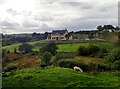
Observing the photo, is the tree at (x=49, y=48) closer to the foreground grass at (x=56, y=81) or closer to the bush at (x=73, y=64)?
the bush at (x=73, y=64)

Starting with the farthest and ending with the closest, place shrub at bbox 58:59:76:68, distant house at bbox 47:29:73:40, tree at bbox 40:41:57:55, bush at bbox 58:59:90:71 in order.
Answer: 1. distant house at bbox 47:29:73:40
2. tree at bbox 40:41:57:55
3. shrub at bbox 58:59:76:68
4. bush at bbox 58:59:90:71

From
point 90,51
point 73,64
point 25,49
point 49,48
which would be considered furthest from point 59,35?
point 73,64

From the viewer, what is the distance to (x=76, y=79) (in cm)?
1299

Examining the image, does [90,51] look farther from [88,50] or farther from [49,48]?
[49,48]

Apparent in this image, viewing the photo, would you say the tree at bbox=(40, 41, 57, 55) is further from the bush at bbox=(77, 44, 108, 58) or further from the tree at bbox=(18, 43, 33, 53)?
the tree at bbox=(18, 43, 33, 53)

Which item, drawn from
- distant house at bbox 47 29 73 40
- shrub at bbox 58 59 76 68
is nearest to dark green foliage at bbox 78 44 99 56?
shrub at bbox 58 59 76 68

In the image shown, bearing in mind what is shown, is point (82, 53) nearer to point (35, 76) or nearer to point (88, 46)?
point (88, 46)

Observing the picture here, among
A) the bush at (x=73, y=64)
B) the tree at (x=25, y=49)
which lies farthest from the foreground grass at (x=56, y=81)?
the tree at (x=25, y=49)

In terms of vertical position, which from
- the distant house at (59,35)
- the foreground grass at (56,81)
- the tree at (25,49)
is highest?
the distant house at (59,35)

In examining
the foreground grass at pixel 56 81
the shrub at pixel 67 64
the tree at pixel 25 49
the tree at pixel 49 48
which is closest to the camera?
the foreground grass at pixel 56 81

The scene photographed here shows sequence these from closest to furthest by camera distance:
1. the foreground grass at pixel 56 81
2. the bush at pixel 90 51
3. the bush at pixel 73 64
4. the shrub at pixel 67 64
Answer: the foreground grass at pixel 56 81 → the bush at pixel 73 64 → the shrub at pixel 67 64 → the bush at pixel 90 51

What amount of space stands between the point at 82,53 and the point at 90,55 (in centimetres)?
103

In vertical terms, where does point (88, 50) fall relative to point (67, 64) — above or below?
above

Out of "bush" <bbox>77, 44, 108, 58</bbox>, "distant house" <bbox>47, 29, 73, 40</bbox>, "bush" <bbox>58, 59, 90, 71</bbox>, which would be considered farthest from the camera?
"distant house" <bbox>47, 29, 73, 40</bbox>
